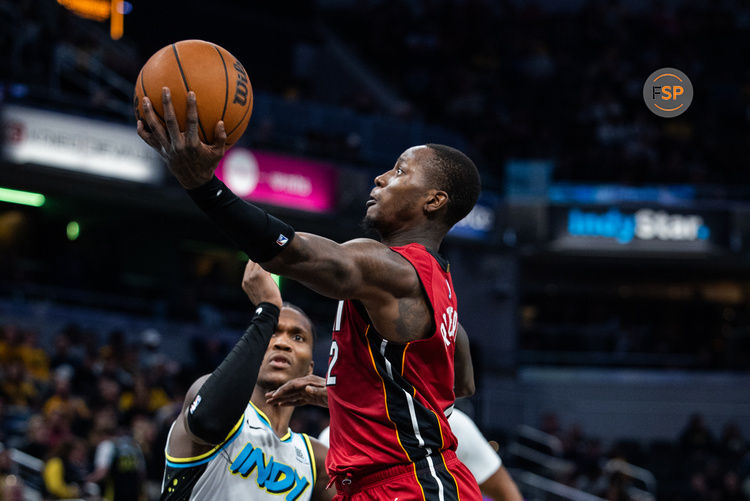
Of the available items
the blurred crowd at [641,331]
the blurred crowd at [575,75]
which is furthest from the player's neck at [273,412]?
the blurred crowd at [641,331]

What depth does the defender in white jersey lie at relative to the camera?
310cm

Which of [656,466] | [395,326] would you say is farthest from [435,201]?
[656,466]

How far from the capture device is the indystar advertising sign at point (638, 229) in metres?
18.2

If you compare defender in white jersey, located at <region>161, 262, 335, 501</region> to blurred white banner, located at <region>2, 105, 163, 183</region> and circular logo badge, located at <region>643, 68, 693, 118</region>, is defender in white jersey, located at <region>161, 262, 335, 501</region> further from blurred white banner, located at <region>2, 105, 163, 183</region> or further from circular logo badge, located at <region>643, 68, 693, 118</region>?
circular logo badge, located at <region>643, 68, 693, 118</region>

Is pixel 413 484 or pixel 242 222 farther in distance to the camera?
pixel 413 484

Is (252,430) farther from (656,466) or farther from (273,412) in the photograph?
(656,466)

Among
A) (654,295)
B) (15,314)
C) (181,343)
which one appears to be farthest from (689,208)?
(15,314)

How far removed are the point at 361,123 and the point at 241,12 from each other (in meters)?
6.57

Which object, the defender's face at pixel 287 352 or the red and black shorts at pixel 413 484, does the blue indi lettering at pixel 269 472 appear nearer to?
the defender's face at pixel 287 352

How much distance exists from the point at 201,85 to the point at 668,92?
547 inches

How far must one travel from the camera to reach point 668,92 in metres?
15.4

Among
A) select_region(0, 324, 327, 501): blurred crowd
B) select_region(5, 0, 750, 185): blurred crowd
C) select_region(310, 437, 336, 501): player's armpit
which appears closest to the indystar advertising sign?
select_region(5, 0, 750, 185): blurred crowd

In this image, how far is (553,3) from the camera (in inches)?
933

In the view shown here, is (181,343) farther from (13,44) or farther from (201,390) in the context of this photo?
(201,390)
